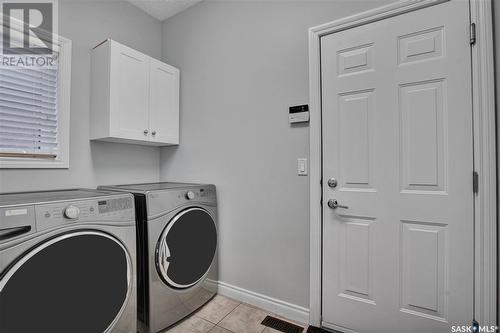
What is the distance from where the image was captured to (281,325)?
5.45 feet

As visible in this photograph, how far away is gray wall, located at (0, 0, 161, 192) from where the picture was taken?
1725mm

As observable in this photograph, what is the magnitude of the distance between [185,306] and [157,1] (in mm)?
2626

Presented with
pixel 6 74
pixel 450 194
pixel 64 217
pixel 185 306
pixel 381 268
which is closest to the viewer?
pixel 64 217

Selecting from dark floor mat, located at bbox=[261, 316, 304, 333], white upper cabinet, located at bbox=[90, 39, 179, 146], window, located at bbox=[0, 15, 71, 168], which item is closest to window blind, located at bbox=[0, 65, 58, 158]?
window, located at bbox=[0, 15, 71, 168]

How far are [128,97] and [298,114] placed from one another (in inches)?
53.1

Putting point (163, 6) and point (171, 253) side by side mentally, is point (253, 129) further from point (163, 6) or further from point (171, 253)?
point (163, 6)

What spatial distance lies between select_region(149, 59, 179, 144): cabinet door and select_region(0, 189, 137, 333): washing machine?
2.95 ft

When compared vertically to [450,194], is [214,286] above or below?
below

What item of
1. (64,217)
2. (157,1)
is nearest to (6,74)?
(64,217)

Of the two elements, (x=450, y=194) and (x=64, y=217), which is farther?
(x=450, y=194)

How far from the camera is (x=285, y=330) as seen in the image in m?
1.61

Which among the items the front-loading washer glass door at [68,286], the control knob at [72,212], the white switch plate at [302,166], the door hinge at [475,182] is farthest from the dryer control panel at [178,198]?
the door hinge at [475,182]

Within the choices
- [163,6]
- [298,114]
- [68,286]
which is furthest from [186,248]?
[163,6]

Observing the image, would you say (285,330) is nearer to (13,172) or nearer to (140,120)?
(140,120)
